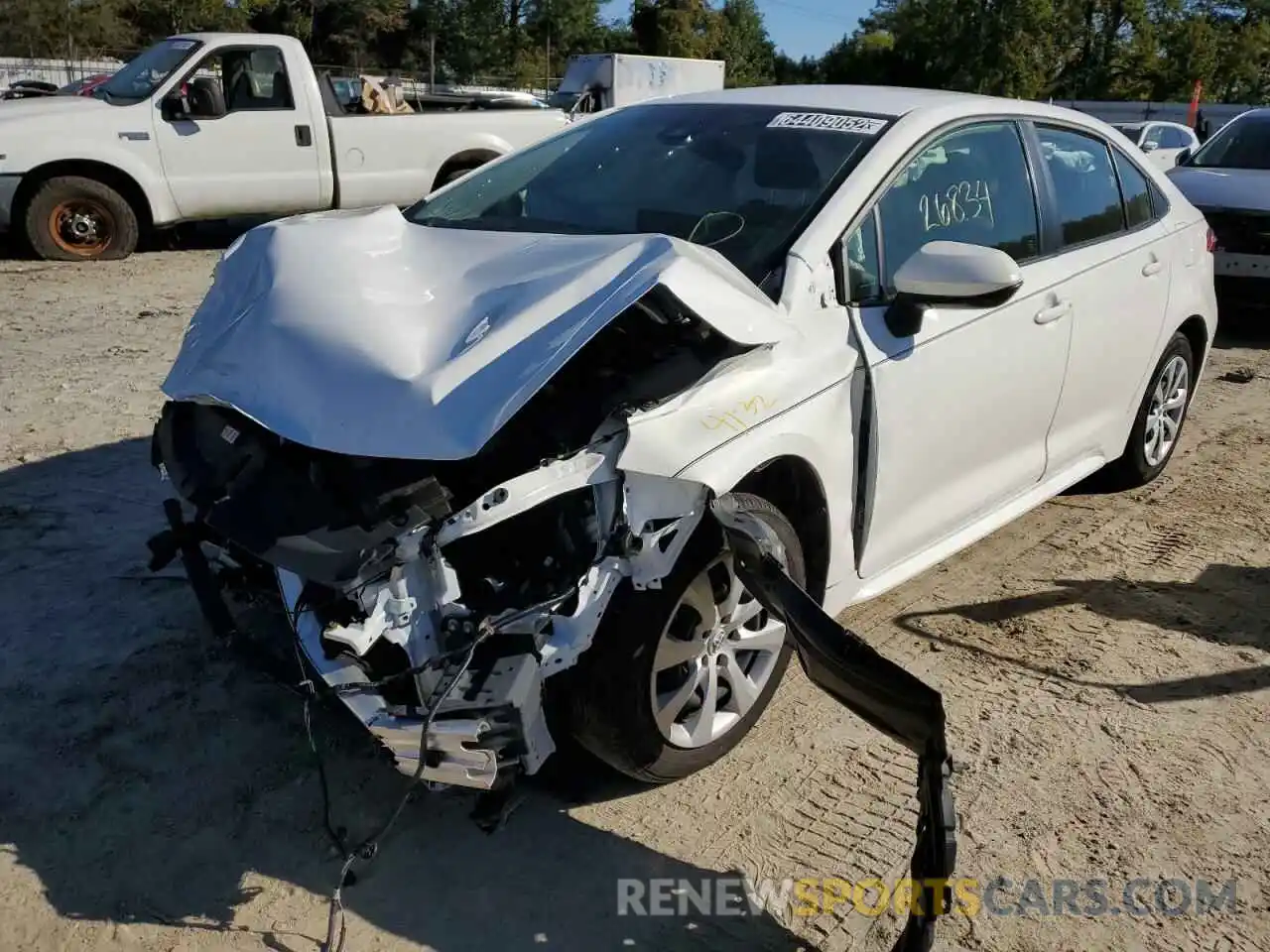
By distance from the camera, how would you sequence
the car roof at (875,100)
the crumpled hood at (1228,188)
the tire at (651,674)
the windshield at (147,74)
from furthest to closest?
1. the windshield at (147,74)
2. the crumpled hood at (1228,188)
3. the car roof at (875,100)
4. the tire at (651,674)

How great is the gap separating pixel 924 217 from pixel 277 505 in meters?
2.19

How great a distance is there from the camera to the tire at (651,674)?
266 cm

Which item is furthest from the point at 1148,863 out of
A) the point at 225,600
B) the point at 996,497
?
the point at 225,600

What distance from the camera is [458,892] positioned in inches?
106

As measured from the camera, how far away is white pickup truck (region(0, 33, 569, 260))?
9492mm

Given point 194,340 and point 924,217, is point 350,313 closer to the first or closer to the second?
point 194,340

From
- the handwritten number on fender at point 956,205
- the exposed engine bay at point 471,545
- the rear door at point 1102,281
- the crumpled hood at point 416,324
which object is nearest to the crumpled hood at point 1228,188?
the rear door at point 1102,281

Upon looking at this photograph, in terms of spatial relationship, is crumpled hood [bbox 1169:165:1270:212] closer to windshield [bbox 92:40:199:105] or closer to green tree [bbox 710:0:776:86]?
windshield [bbox 92:40:199:105]

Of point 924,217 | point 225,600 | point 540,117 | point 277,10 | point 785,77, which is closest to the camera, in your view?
point 225,600

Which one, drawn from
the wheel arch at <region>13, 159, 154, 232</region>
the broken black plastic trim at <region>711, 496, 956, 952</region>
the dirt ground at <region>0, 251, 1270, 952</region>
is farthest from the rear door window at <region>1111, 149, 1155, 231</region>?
the wheel arch at <region>13, 159, 154, 232</region>

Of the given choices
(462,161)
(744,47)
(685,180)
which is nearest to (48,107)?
(462,161)

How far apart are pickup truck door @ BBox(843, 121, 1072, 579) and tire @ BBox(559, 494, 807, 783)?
0.51 meters

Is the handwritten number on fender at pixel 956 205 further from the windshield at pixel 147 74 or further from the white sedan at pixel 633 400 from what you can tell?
the windshield at pixel 147 74

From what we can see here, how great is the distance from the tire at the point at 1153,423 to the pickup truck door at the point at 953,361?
110 centimetres
